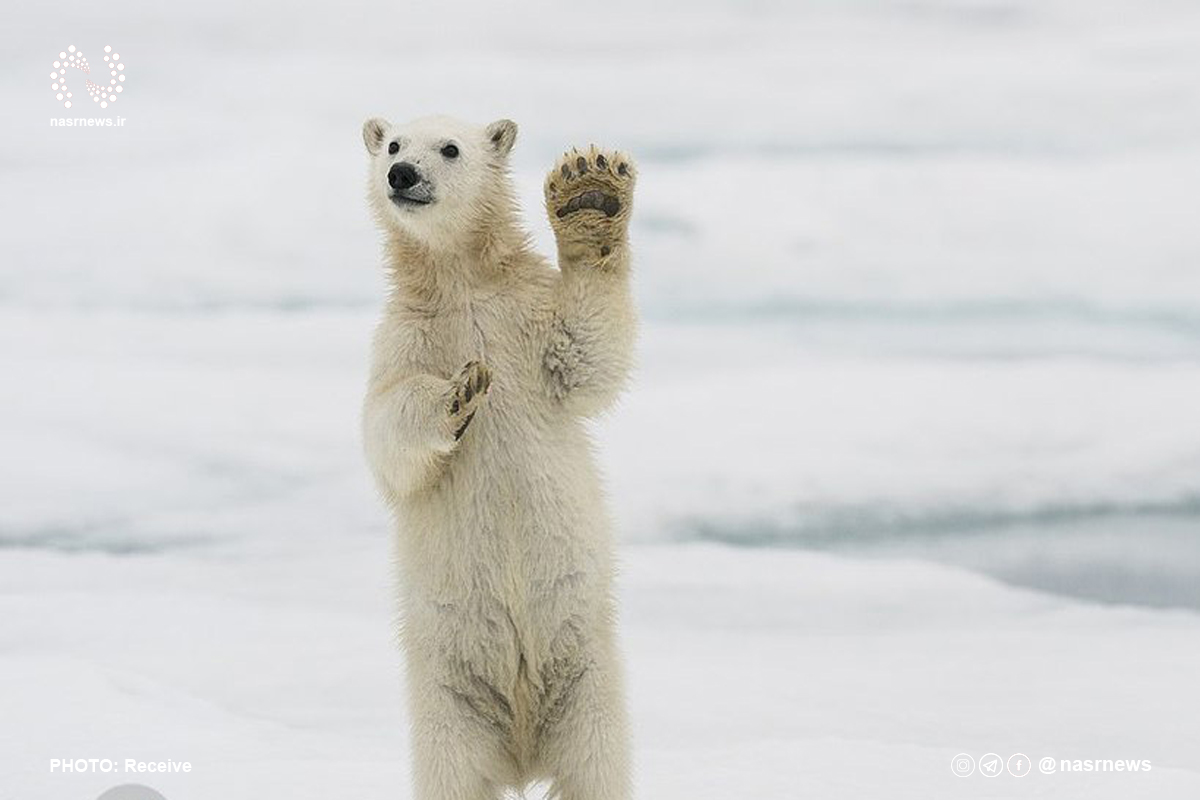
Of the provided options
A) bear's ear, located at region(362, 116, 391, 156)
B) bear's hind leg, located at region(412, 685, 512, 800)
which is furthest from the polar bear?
bear's ear, located at region(362, 116, 391, 156)

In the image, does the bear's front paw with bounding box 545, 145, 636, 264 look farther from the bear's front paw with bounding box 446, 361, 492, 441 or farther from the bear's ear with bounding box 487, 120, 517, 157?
the bear's front paw with bounding box 446, 361, 492, 441

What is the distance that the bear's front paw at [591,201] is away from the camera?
3.78 m

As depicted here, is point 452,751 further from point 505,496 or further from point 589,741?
point 505,496

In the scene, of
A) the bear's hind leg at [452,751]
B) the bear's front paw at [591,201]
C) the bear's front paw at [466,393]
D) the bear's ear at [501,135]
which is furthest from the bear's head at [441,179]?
the bear's hind leg at [452,751]

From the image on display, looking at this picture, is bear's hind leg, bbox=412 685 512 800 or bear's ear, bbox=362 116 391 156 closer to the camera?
bear's hind leg, bbox=412 685 512 800

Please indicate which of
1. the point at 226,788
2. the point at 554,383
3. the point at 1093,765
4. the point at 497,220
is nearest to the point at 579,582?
the point at 554,383

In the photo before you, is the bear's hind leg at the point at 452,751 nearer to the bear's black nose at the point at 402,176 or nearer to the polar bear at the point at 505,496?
the polar bear at the point at 505,496

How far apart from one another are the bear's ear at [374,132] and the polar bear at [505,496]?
0.12 m

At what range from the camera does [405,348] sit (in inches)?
154

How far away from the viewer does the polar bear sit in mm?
3859

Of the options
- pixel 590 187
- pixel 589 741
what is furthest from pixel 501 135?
pixel 589 741

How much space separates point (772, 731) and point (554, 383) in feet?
5.91

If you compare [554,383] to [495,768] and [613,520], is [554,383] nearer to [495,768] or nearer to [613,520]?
[613,520]
